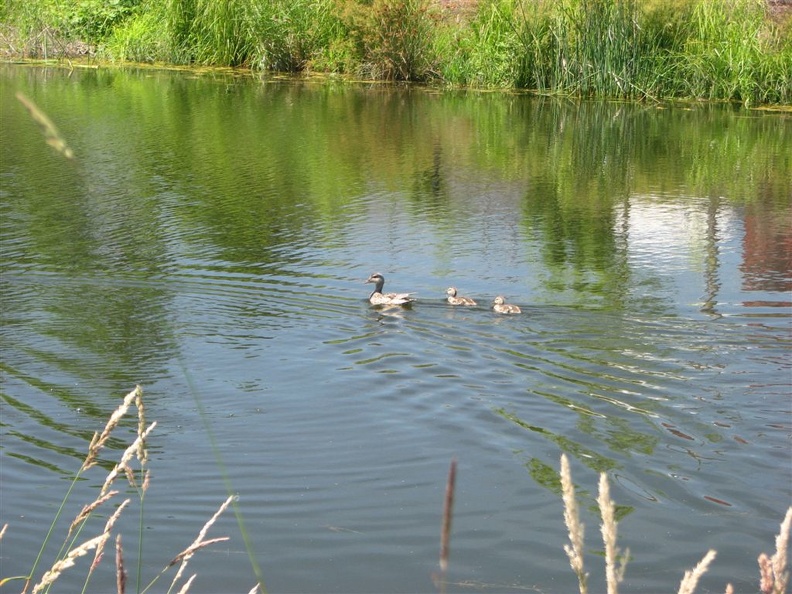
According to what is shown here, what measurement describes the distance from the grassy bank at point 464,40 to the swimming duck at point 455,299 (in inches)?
536

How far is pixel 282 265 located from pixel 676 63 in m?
14.2

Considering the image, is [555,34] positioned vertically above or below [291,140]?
above

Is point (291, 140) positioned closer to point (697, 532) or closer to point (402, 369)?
point (402, 369)

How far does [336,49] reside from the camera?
1051 inches

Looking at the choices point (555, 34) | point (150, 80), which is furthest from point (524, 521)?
point (150, 80)

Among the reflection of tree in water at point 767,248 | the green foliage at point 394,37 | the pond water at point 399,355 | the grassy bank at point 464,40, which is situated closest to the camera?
the pond water at point 399,355

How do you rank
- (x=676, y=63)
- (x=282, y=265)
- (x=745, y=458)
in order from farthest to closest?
1. (x=676, y=63)
2. (x=282, y=265)
3. (x=745, y=458)

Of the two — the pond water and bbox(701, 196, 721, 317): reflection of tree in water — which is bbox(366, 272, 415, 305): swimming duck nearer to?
the pond water

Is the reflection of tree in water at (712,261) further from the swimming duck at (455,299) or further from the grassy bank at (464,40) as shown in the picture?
the grassy bank at (464,40)

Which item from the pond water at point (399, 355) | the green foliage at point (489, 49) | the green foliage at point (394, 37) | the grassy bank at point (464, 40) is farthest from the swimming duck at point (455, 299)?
the green foliage at point (394, 37)

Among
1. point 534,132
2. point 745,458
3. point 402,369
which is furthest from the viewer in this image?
point 534,132

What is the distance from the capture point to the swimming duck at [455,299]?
9.05 m

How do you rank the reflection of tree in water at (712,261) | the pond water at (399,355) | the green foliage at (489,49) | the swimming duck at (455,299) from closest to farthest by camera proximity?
the pond water at (399,355)
the swimming duck at (455,299)
the reflection of tree in water at (712,261)
the green foliage at (489,49)

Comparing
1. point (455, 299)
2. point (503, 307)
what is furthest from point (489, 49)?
point (503, 307)
